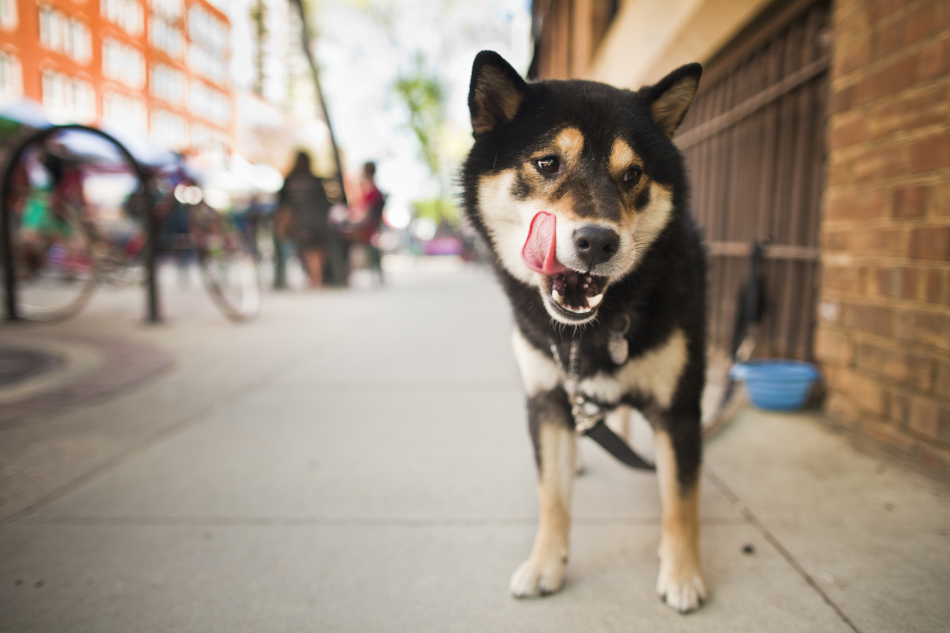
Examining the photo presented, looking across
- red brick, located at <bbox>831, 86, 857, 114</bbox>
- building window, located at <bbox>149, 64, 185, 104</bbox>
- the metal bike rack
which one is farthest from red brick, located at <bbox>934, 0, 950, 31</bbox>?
building window, located at <bbox>149, 64, 185, 104</bbox>

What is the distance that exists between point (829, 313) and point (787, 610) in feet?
6.25

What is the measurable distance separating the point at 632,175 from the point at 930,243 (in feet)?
4.77

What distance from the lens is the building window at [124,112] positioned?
1075 inches

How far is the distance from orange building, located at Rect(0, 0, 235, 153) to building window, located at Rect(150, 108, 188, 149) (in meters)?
0.06

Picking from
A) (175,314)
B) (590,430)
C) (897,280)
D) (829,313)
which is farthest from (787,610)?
(175,314)

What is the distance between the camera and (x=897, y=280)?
2359 millimetres

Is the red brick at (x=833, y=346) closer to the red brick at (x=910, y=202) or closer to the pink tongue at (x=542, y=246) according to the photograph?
the red brick at (x=910, y=202)

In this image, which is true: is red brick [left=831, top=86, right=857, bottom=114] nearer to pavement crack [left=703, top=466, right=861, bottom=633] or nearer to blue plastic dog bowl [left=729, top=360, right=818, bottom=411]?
blue plastic dog bowl [left=729, top=360, right=818, bottom=411]

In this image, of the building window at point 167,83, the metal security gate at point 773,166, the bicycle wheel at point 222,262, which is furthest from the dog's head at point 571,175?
the building window at point 167,83

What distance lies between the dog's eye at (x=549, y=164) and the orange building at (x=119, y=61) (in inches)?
567

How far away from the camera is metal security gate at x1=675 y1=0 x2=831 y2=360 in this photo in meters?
3.16

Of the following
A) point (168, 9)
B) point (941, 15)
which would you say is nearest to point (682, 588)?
point (941, 15)

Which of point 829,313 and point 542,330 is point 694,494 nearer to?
point 542,330

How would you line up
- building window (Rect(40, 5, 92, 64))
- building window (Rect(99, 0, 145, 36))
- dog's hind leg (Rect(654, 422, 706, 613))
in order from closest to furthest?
dog's hind leg (Rect(654, 422, 706, 613)), building window (Rect(40, 5, 92, 64)), building window (Rect(99, 0, 145, 36))
